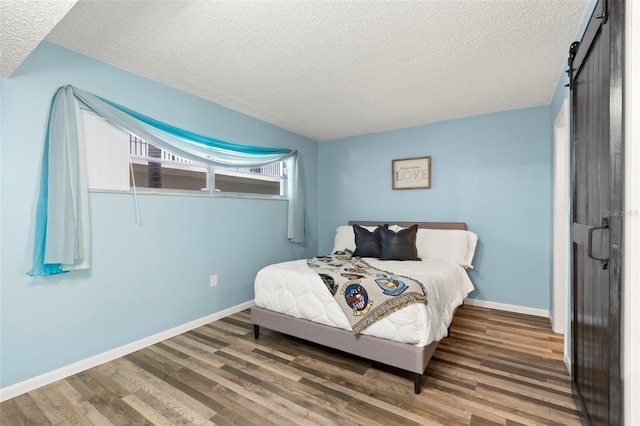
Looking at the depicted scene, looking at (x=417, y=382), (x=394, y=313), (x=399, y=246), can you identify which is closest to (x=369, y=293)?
(x=394, y=313)

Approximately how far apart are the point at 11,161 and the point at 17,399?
5.06 feet

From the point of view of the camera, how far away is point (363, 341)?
83.7 inches

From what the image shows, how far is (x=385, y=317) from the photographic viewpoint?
203 cm

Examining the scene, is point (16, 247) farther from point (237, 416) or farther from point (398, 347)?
point (398, 347)

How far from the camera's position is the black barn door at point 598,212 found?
100 centimetres

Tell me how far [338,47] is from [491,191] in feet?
8.60

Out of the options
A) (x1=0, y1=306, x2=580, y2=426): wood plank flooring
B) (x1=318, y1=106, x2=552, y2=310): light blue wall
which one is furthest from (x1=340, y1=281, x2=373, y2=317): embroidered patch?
(x1=318, y1=106, x2=552, y2=310): light blue wall

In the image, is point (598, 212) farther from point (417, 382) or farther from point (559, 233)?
point (559, 233)

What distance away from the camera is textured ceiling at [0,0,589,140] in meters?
1.73

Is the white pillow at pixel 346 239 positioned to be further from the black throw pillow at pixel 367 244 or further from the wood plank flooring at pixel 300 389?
the wood plank flooring at pixel 300 389

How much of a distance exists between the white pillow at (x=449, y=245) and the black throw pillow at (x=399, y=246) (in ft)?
1.05

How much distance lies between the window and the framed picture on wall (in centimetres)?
204

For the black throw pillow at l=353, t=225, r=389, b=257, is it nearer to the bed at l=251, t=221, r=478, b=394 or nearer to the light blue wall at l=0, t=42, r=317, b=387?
the bed at l=251, t=221, r=478, b=394

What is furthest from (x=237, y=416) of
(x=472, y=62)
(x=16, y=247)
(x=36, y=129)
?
(x=472, y=62)
